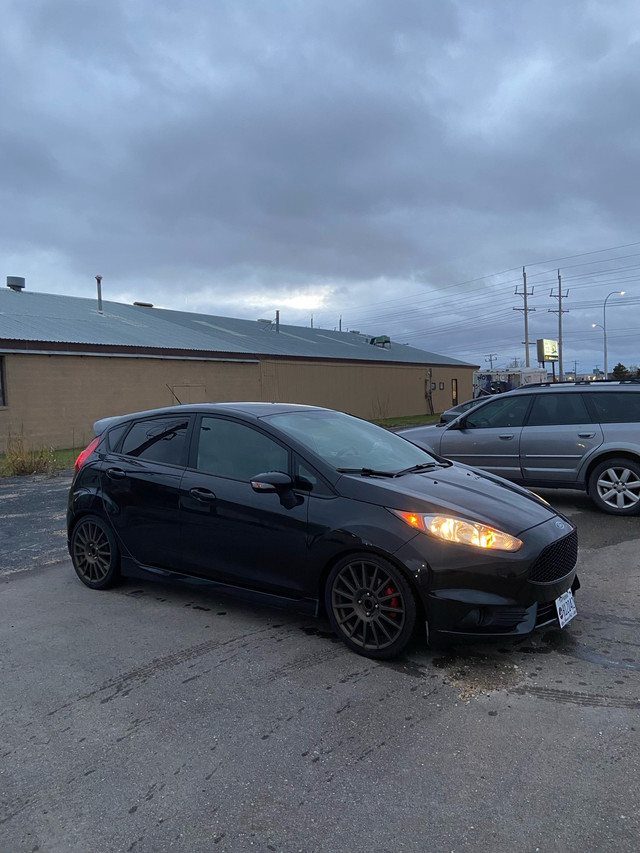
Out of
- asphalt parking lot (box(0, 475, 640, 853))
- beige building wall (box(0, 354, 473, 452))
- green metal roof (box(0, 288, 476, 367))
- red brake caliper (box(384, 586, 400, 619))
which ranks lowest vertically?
asphalt parking lot (box(0, 475, 640, 853))

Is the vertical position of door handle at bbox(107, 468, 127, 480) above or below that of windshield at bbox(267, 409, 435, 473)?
below

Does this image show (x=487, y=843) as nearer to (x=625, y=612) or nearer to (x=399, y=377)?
(x=625, y=612)

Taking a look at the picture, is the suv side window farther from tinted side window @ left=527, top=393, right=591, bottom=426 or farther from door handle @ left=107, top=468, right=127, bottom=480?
door handle @ left=107, top=468, right=127, bottom=480

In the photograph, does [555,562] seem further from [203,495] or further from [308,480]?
[203,495]

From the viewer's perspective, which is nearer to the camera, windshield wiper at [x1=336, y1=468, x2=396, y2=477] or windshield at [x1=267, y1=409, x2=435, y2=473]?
windshield wiper at [x1=336, y1=468, x2=396, y2=477]

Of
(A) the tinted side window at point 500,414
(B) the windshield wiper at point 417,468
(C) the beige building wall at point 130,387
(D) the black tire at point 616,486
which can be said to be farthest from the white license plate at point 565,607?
(C) the beige building wall at point 130,387

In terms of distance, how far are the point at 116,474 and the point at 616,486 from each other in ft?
19.1

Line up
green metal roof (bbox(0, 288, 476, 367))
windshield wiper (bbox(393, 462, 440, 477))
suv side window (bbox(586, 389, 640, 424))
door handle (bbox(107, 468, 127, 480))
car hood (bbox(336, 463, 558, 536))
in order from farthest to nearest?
green metal roof (bbox(0, 288, 476, 367)) → suv side window (bbox(586, 389, 640, 424)) → door handle (bbox(107, 468, 127, 480)) → windshield wiper (bbox(393, 462, 440, 477)) → car hood (bbox(336, 463, 558, 536))

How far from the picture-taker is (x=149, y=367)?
21969mm

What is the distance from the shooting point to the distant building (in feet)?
61.9

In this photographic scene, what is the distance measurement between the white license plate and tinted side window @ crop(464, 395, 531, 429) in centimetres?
480

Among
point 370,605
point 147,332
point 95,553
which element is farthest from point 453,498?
point 147,332

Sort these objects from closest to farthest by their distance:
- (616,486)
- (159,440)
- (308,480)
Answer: (308,480)
(159,440)
(616,486)

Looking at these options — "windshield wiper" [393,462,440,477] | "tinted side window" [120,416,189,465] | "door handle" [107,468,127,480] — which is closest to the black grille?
"windshield wiper" [393,462,440,477]
